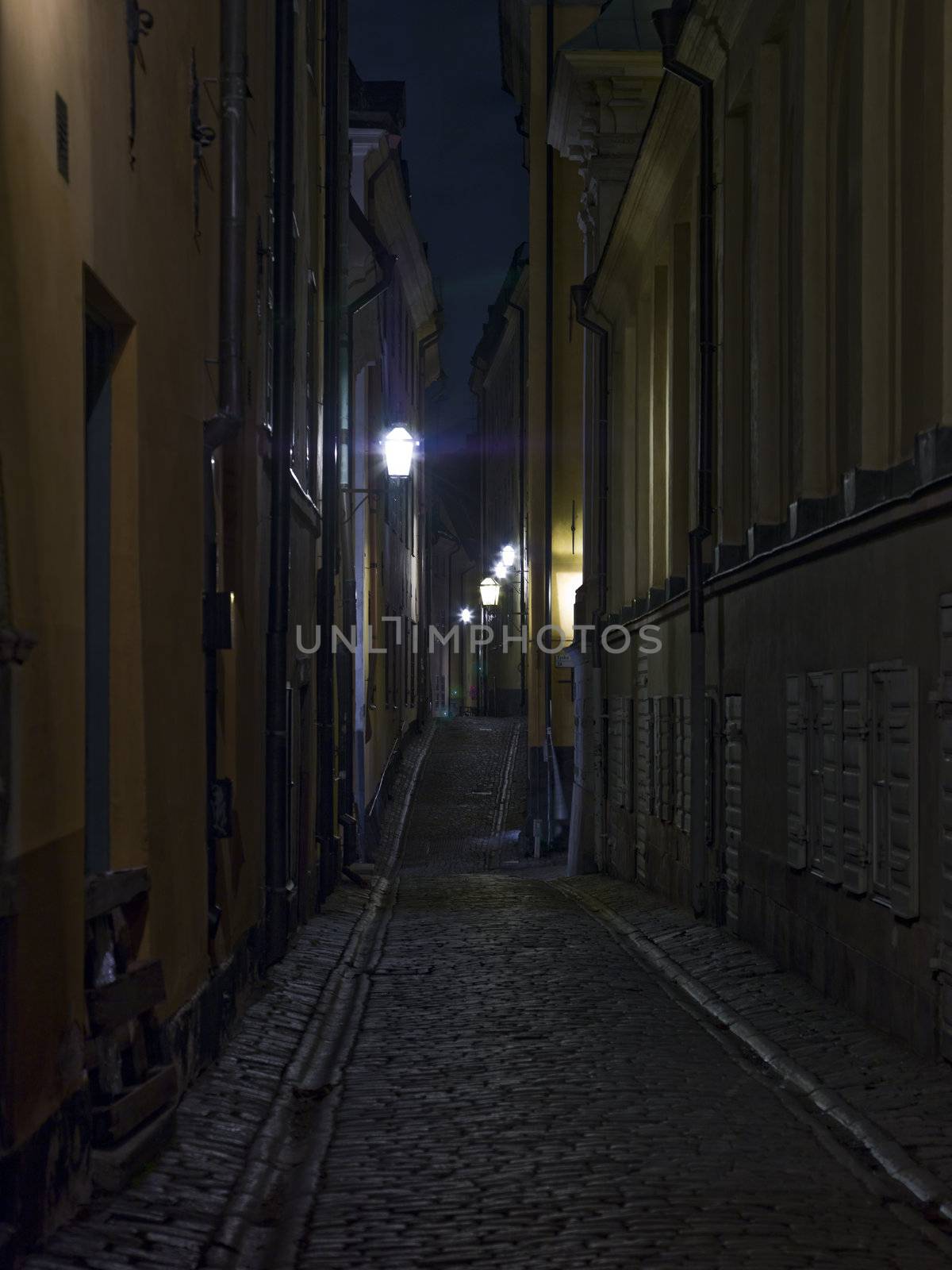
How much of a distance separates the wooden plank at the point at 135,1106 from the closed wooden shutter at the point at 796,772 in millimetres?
5742

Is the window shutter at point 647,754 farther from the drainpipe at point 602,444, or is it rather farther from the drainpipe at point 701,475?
the drainpipe at point 602,444

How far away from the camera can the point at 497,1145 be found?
7.64m

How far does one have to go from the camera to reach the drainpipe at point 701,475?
658 inches

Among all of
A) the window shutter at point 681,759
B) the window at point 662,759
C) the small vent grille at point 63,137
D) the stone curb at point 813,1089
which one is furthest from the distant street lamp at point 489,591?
the small vent grille at point 63,137

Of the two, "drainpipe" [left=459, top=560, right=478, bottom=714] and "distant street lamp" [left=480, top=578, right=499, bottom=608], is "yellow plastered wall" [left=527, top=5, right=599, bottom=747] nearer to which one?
"distant street lamp" [left=480, top=578, right=499, bottom=608]

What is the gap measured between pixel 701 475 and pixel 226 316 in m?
7.51

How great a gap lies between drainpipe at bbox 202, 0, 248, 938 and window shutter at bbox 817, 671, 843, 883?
145 inches

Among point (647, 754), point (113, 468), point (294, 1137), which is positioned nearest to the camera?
point (113, 468)

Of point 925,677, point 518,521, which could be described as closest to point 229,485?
point 925,677

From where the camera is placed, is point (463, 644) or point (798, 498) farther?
point (463, 644)

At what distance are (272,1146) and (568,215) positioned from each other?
2908 centimetres

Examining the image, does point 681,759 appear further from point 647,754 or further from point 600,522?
point 600,522

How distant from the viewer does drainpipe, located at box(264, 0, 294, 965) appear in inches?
508

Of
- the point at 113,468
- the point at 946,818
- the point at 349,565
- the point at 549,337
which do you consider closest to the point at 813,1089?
the point at 946,818
